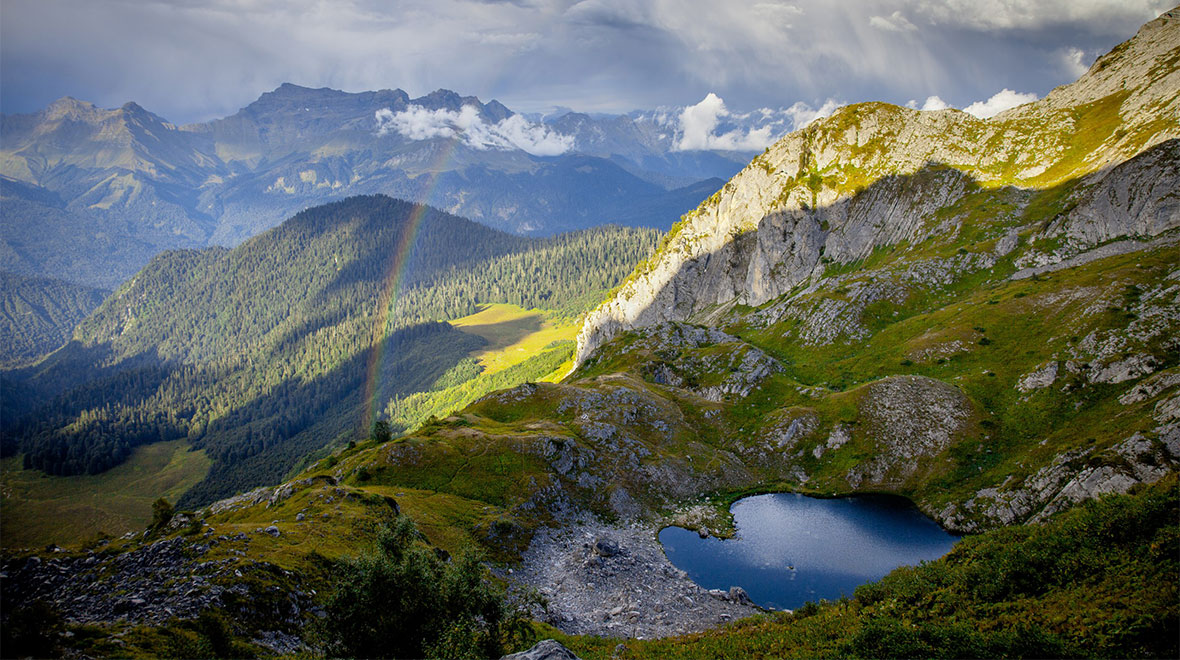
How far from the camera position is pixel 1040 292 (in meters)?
85.6

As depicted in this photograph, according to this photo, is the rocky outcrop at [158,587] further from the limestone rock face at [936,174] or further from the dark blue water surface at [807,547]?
the limestone rock face at [936,174]

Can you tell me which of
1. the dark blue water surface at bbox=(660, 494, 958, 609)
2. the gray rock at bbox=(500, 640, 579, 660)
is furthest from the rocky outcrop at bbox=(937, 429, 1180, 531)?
the gray rock at bbox=(500, 640, 579, 660)

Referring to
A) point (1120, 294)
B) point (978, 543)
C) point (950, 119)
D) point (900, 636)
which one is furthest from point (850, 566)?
point (950, 119)

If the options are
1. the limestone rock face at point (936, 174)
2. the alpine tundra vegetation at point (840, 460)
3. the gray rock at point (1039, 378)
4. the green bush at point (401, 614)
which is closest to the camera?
the alpine tundra vegetation at point (840, 460)

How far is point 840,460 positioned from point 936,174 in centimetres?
11155

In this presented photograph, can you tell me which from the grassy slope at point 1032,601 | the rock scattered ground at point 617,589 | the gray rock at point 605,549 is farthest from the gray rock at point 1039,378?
the gray rock at point 605,549

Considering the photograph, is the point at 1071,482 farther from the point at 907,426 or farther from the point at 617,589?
the point at 617,589

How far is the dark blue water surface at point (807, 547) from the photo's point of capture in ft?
181

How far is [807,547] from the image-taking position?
6188 centimetres

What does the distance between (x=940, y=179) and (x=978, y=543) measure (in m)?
146

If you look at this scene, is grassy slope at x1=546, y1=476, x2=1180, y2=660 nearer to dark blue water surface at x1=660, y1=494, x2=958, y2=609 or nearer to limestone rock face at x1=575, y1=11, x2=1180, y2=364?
dark blue water surface at x1=660, y1=494, x2=958, y2=609

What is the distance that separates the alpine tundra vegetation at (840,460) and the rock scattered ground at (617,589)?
0.43 m

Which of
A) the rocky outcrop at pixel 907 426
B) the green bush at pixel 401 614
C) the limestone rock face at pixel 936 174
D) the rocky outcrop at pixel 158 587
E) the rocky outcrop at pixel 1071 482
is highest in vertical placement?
the limestone rock face at pixel 936 174

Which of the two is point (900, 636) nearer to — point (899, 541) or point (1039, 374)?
point (899, 541)
